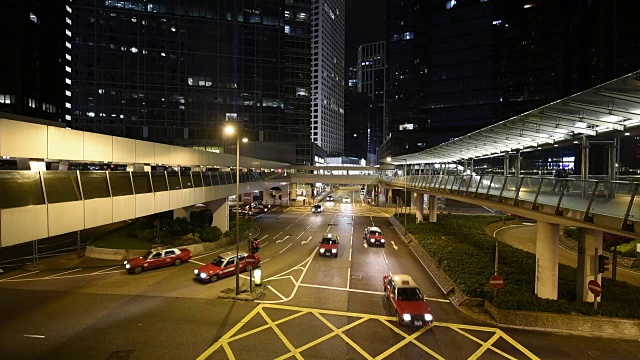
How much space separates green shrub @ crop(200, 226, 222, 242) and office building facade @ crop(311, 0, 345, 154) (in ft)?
373

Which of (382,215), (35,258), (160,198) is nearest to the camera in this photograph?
(160,198)

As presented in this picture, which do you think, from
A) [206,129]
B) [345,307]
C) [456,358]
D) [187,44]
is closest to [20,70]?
[187,44]

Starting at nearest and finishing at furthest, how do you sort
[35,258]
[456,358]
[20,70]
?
[456,358], [35,258], [20,70]

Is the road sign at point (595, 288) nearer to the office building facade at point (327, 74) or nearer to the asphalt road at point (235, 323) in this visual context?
the asphalt road at point (235, 323)

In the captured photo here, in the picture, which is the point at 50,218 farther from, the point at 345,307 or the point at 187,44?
the point at 187,44

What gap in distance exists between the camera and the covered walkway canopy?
9.77m

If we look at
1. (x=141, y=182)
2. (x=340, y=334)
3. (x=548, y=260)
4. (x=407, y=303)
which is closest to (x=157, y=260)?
(x=141, y=182)

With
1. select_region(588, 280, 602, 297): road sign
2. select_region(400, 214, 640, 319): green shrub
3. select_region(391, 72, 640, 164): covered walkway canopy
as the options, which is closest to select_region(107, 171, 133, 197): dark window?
select_region(400, 214, 640, 319): green shrub

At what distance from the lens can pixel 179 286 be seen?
17.4 meters

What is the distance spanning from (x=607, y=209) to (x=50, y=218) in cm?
1728

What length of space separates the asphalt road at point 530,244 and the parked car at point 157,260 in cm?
2676

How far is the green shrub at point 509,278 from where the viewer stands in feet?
43.5

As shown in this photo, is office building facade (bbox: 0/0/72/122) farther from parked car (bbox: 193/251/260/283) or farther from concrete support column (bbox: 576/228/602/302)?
concrete support column (bbox: 576/228/602/302)

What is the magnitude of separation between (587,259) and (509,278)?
4208 millimetres
